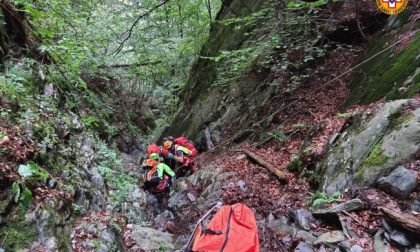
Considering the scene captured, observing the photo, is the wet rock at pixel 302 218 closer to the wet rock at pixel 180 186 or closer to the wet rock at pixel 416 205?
the wet rock at pixel 416 205

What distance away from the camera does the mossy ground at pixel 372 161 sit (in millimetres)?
4948

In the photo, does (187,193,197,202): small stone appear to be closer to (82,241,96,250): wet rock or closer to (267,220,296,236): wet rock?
(267,220,296,236): wet rock

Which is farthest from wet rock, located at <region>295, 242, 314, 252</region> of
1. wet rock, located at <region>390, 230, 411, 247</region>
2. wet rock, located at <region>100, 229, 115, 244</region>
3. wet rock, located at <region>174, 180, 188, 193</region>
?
wet rock, located at <region>174, 180, 188, 193</region>

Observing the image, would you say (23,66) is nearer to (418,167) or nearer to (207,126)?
(207,126)

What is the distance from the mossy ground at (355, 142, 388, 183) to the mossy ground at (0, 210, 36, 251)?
4.47m

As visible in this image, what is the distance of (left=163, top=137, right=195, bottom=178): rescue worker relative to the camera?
396 inches

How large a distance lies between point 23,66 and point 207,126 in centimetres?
656

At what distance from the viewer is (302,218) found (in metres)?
5.26

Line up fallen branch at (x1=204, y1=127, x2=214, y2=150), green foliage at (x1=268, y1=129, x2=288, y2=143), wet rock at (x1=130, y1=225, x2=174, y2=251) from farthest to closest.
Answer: fallen branch at (x1=204, y1=127, x2=214, y2=150)
green foliage at (x1=268, y1=129, x2=288, y2=143)
wet rock at (x1=130, y1=225, x2=174, y2=251)

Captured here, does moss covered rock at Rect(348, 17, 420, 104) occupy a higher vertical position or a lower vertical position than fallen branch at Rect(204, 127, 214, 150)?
higher

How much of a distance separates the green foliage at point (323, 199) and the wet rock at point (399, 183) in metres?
0.67

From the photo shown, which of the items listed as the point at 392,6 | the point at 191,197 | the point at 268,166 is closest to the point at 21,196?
the point at 191,197

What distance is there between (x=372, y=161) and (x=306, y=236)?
148cm

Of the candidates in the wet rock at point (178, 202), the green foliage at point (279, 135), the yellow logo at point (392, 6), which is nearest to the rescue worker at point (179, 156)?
the wet rock at point (178, 202)
